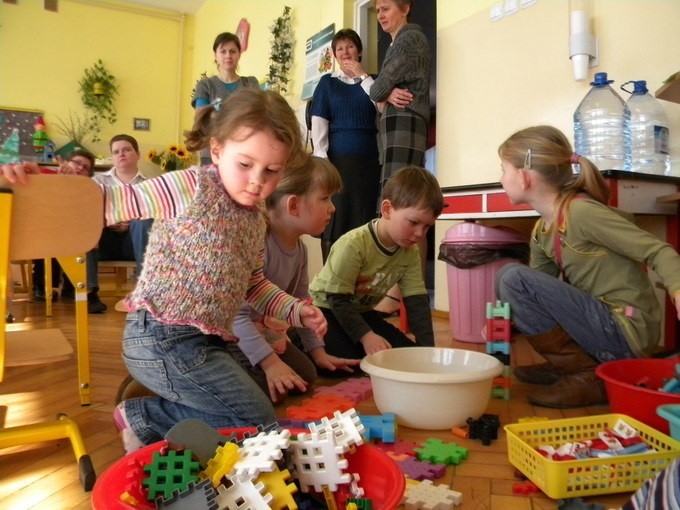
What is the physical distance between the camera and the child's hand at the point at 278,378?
1235 mm

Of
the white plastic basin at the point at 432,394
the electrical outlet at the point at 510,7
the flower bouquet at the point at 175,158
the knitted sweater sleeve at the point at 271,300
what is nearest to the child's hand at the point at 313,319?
the knitted sweater sleeve at the point at 271,300

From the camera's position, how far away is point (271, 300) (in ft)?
3.71

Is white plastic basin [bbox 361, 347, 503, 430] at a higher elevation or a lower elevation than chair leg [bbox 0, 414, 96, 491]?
higher

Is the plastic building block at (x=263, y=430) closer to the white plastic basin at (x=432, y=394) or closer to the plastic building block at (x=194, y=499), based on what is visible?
the plastic building block at (x=194, y=499)

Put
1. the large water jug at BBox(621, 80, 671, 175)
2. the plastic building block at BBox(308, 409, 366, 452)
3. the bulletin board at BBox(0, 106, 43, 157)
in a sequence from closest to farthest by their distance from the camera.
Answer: the plastic building block at BBox(308, 409, 366, 452)
the large water jug at BBox(621, 80, 671, 175)
the bulletin board at BBox(0, 106, 43, 157)

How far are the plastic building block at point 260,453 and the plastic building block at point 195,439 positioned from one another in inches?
1.6

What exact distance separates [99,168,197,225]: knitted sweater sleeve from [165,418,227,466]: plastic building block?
38cm

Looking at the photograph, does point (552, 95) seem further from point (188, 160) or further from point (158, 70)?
point (158, 70)

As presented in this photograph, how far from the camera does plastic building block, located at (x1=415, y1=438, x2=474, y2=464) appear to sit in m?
0.93

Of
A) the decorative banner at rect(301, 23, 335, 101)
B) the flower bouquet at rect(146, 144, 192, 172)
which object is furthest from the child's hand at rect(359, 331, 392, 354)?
the flower bouquet at rect(146, 144, 192, 172)

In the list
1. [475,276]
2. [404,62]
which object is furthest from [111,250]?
[475,276]

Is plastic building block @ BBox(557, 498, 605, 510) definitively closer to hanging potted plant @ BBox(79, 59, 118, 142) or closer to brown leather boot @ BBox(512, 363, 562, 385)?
brown leather boot @ BBox(512, 363, 562, 385)

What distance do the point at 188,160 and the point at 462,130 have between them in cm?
239

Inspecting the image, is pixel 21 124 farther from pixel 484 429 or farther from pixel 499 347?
pixel 484 429
